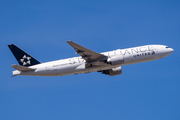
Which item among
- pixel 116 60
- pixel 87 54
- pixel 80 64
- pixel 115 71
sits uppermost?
pixel 87 54

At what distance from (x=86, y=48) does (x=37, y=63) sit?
1079 centimetres

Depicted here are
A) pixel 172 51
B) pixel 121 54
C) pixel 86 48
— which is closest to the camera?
pixel 86 48

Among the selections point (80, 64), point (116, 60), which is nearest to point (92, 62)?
point (80, 64)

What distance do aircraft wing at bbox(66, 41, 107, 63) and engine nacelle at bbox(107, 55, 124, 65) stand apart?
51.7 inches

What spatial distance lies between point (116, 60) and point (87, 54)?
516cm

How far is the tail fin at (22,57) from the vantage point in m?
45.1

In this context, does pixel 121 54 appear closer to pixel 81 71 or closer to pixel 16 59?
pixel 81 71

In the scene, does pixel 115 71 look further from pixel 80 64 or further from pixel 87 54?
pixel 87 54

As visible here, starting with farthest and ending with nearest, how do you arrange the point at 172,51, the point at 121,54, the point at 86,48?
1. the point at 172,51
2. the point at 121,54
3. the point at 86,48

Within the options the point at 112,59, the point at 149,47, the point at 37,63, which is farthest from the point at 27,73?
the point at 149,47

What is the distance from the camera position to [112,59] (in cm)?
4175

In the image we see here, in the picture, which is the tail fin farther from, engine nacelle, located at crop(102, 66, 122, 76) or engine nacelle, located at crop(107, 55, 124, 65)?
engine nacelle, located at crop(102, 66, 122, 76)

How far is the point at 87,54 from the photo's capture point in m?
41.5

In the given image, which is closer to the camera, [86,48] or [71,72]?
[86,48]
